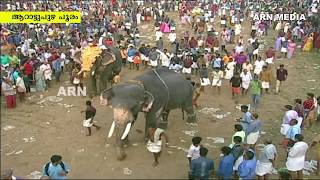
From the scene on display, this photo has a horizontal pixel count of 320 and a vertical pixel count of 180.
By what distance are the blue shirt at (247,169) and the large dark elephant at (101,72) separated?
740cm

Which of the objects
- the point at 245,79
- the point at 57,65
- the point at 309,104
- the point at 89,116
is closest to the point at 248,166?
the point at 89,116

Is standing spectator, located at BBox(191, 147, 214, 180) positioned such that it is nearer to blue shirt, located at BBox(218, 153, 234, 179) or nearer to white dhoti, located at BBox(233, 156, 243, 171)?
blue shirt, located at BBox(218, 153, 234, 179)

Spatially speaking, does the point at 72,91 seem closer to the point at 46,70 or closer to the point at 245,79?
the point at 46,70

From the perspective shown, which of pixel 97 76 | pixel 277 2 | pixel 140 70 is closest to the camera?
pixel 97 76

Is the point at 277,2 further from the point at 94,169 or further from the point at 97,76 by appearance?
the point at 94,169

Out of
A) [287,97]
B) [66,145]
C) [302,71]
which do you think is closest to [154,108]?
[66,145]

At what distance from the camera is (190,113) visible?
14312 millimetres

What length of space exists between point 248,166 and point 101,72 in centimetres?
784

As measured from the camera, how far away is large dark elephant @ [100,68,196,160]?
11172mm

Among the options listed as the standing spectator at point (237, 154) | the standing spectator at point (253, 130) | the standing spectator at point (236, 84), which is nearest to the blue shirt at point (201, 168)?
the standing spectator at point (237, 154)

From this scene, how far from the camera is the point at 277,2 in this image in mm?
32188

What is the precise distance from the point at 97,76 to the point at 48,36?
6931mm

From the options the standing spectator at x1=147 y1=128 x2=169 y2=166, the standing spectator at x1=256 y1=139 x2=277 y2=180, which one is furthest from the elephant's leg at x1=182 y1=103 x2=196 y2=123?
the standing spectator at x1=256 y1=139 x2=277 y2=180

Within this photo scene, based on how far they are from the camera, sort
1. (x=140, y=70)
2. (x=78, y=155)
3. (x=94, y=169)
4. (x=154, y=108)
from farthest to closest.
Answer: (x=140, y=70), (x=154, y=108), (x=78, y=155), (x=94, y=169)
